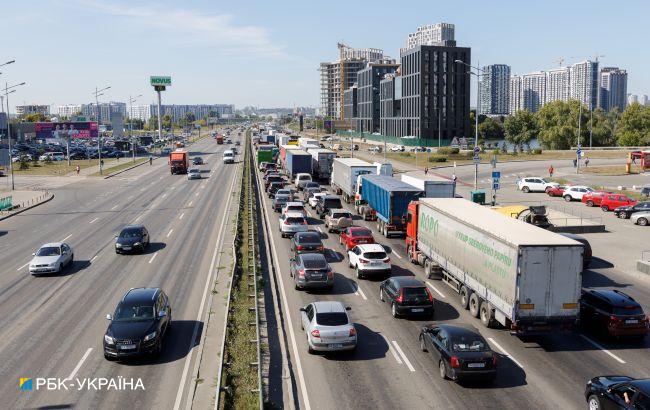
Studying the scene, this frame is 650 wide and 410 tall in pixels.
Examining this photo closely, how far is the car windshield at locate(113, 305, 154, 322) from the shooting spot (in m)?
18.9

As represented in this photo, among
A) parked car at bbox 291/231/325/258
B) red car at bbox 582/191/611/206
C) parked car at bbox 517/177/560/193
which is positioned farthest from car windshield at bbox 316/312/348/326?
parked car at bbox 517/177/560/193

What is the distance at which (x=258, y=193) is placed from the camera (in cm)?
6191

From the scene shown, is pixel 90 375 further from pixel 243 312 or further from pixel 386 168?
pixel 386 168

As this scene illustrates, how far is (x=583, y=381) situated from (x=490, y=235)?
18.4ft

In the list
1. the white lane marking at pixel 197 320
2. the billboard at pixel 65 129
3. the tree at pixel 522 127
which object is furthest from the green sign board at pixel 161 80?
the white lane marking at pixel 197 320

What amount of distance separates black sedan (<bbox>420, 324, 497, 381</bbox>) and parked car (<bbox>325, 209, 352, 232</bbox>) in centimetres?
2153

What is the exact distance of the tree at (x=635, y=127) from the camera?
11475cm

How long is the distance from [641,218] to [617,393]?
107 ft

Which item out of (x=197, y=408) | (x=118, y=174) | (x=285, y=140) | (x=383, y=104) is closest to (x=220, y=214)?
(x=197, y=408)

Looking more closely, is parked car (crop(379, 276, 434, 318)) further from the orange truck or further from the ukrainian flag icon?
the orange truck

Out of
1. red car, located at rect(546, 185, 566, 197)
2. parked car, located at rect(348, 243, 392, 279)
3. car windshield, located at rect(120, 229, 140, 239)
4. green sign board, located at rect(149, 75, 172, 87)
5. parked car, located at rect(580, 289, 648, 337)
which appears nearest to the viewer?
parked car, located at rect(580, 289, 648, 337)

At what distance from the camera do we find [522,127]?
133500 mm

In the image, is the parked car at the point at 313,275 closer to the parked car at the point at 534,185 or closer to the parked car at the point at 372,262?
the parked car at the point at 372,262

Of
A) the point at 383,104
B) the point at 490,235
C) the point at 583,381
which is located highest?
the point at 383,104
